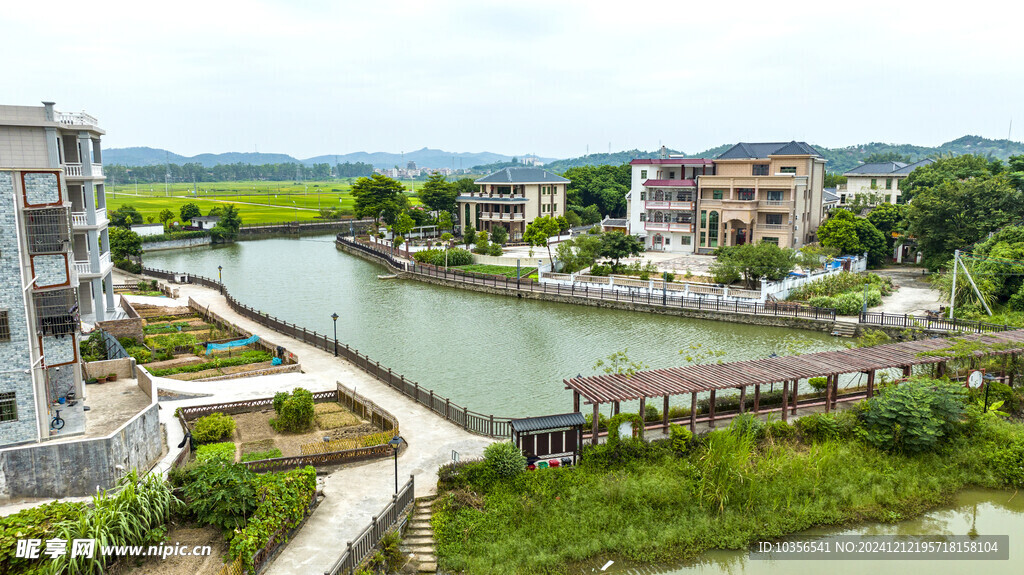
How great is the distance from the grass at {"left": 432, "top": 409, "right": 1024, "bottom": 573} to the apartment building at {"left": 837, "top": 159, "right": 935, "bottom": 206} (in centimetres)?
5904

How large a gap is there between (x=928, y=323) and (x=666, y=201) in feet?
94.3

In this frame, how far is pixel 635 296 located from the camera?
40156mm

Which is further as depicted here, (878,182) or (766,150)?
(878,182)

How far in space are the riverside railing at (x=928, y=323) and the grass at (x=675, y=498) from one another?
45.3 feet

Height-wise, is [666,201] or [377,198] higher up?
[377,198]

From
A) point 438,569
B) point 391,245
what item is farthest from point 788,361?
point 391,245

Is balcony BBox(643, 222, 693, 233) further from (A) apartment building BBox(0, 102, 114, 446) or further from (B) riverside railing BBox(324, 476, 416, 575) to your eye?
(A) apartment building BBox(0, 102, 114, 446)

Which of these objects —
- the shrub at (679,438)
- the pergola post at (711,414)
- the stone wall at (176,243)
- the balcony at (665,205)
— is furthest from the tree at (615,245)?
the stone wall at (176,243)

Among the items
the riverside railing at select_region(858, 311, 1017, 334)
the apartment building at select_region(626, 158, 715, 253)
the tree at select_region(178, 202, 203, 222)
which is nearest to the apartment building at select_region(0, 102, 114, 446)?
the riverside railing at select_region(858, 311, 1017, 334)

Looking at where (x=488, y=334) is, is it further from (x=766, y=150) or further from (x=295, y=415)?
(x=766, y=150)

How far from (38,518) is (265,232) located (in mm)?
80162

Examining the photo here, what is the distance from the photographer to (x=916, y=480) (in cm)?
1714

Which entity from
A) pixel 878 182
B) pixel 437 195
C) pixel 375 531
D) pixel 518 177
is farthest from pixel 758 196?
pixel 375 531

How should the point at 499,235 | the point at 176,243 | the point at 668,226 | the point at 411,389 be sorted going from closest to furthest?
the point at 411,389 < the point at 668,226 < the point at 499,235 < the point at 176,243
